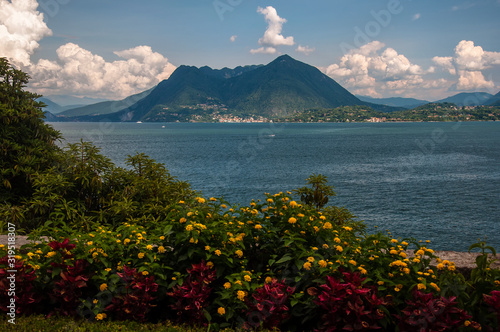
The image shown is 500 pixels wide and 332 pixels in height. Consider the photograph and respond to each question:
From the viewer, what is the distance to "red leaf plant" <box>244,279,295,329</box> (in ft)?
15.9

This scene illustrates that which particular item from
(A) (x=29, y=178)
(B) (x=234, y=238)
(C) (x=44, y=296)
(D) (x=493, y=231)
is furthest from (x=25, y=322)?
(D) (x=493, y=231)

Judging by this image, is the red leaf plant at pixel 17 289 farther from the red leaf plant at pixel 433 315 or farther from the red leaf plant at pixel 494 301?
the red leaf plant at pixel 494 301

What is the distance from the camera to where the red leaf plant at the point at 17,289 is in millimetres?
5215

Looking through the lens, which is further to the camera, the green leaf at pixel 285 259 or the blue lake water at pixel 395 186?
the blue lake water at pixel 395 186

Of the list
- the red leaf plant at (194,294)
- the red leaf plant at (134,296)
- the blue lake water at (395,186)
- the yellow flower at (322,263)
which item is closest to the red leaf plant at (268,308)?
the yellow flower at (322,263)

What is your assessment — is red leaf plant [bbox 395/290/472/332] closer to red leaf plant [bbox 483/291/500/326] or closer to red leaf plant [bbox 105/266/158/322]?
red leaf plant [bbox 483/291/500/326]

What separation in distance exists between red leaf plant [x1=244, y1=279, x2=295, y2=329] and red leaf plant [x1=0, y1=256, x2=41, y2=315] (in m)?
3.31

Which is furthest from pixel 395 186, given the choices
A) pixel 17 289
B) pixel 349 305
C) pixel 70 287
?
pixel 17 289

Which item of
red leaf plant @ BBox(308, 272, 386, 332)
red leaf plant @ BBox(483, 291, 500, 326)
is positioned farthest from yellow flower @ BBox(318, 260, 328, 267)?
red leaf plant @ BBox(483, 291, 500, 326)

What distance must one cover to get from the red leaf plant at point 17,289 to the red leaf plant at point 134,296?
131cm

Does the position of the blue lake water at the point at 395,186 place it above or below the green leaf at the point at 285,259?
below

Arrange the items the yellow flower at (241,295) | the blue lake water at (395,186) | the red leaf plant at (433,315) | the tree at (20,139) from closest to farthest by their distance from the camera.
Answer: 1. the red leaf plant at (433,315)
2. the yellow flower at (241,295)
3. the tree at (20,139)
4. the blue lake water at (395,186)

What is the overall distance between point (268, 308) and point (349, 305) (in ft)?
3.69

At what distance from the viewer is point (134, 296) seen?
5074mm
